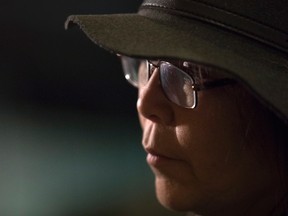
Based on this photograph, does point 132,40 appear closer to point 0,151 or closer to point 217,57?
point 217,57

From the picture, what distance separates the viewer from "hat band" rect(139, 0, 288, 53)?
69 centimetres

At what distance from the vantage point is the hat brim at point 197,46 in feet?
2.02

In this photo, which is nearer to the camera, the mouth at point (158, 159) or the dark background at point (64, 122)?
the mouth at point (158, 159)

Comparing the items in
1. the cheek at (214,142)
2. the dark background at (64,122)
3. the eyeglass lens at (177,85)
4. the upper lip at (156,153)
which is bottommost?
the dark background at (64,122)

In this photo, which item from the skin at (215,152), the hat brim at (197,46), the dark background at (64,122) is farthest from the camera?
the dark background at (64,122)

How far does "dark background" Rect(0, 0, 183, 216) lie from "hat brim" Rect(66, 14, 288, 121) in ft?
2.10

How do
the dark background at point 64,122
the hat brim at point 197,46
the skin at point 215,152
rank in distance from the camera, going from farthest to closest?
the dark background at point 64,122
the skin at point 215,152
the hat brim at point 197,46

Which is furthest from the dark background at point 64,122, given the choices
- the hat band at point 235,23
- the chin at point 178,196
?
the hat band at point 235,23

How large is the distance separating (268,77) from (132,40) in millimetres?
161

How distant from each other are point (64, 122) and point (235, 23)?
0.81 meters

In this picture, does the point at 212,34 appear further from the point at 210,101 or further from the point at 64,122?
the point at 64,122

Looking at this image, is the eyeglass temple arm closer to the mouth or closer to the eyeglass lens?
the eyeglass lens

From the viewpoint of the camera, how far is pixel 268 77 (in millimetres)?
646

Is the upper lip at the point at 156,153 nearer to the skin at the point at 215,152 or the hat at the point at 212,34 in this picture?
the skin at the point at 215,152
